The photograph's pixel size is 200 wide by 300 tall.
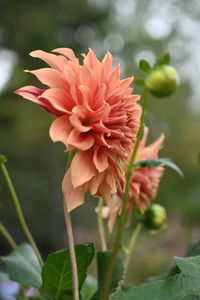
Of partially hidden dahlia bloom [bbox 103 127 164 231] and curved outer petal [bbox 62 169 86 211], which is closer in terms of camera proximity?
curved outer petal [bbox 62 169 86 211]

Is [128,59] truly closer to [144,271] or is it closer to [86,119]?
[144,271]

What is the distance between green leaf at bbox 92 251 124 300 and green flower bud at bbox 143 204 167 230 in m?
0.16

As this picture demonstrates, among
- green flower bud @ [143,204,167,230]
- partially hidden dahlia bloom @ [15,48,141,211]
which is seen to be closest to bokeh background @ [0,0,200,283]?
green flower bud @ [143,204,167,230]

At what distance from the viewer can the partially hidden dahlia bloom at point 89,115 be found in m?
0.49

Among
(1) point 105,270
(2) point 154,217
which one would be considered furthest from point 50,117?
(1) point 105,270

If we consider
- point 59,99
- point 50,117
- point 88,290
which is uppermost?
point 50,117

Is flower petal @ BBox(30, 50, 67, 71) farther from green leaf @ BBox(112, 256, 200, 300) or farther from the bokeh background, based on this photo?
the bokeh background

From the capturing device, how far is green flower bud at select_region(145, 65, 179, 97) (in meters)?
0.48

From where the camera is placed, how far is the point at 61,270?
54 cm

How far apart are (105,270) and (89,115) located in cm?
21

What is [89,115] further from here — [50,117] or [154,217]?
[50,117]

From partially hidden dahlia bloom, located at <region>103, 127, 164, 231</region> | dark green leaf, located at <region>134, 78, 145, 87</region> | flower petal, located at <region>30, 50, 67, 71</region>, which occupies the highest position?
flower petal, located at <region>30, 50, 67, 71</region>

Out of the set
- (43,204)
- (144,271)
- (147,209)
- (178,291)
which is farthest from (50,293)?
(43,204)

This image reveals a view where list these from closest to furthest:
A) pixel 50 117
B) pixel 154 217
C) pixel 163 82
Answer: pixel 163 82 < pixel 154 217 < pixel 50 117
